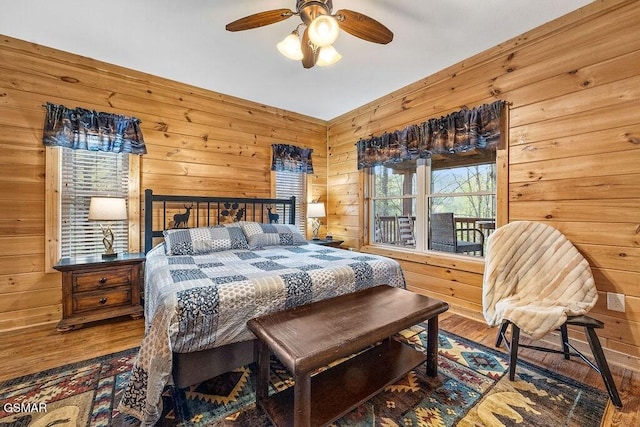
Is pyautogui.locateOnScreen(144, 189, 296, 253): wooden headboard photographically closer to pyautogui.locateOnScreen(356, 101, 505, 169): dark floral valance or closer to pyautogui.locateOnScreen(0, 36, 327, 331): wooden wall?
pyautogui.locateOnScreen(0, 36, 327, 331): wooden wall

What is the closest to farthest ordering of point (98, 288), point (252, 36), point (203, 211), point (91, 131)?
1. point (252, 36)
2. point (98, 288)
3. point (91, 131)
4. point (203, 211)

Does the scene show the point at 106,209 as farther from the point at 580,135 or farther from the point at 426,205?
the point at 580,135

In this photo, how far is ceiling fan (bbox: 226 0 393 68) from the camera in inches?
66.6

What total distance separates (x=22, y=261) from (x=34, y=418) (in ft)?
5.86

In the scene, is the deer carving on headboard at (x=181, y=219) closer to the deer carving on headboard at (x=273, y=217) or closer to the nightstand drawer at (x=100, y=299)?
the nightstand drawer at (x=100, y=299)

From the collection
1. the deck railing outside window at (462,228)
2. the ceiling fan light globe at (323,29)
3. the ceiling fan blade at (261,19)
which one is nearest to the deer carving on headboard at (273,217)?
the deck railing outside window at (462,228)

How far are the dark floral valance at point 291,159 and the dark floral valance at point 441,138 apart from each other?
3.02 ft

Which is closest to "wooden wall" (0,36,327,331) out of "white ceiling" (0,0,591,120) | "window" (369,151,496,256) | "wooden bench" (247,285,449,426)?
"white ceiling" (0,0,591,120)

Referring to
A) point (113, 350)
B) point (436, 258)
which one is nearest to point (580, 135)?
point (436, 258)

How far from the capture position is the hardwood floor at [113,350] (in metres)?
1.68

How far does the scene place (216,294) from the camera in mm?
1567

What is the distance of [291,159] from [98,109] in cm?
226

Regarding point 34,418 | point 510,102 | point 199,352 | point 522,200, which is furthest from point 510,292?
point 34,418

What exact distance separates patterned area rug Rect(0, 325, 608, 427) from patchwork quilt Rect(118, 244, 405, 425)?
11.4 inches
